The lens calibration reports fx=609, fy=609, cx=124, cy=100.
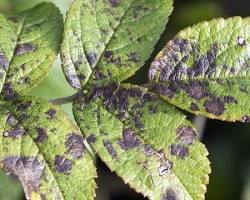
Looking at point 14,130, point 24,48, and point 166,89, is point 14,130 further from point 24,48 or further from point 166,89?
point 166,89

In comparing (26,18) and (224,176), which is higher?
(26,18)

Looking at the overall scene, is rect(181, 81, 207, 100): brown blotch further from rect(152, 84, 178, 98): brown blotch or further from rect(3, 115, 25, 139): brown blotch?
rect(3, 115, 25, 139): brown blotch

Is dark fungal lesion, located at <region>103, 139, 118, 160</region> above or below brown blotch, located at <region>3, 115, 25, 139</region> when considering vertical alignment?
below

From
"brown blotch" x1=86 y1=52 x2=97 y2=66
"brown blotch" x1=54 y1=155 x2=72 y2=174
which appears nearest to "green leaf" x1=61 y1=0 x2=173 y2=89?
"brown blotch" x1=86 y1=52 x2=97 y2=66

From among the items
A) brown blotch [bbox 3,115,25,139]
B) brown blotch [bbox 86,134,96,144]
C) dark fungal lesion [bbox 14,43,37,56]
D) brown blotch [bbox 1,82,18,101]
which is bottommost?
brown blotch [bbox 86,134,96,144]

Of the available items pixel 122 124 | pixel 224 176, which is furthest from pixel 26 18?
pixel 224 176

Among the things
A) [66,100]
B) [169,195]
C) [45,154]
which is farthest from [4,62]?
[169,195]

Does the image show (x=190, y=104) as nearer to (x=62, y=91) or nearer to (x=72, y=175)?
(x=72, y=175)
